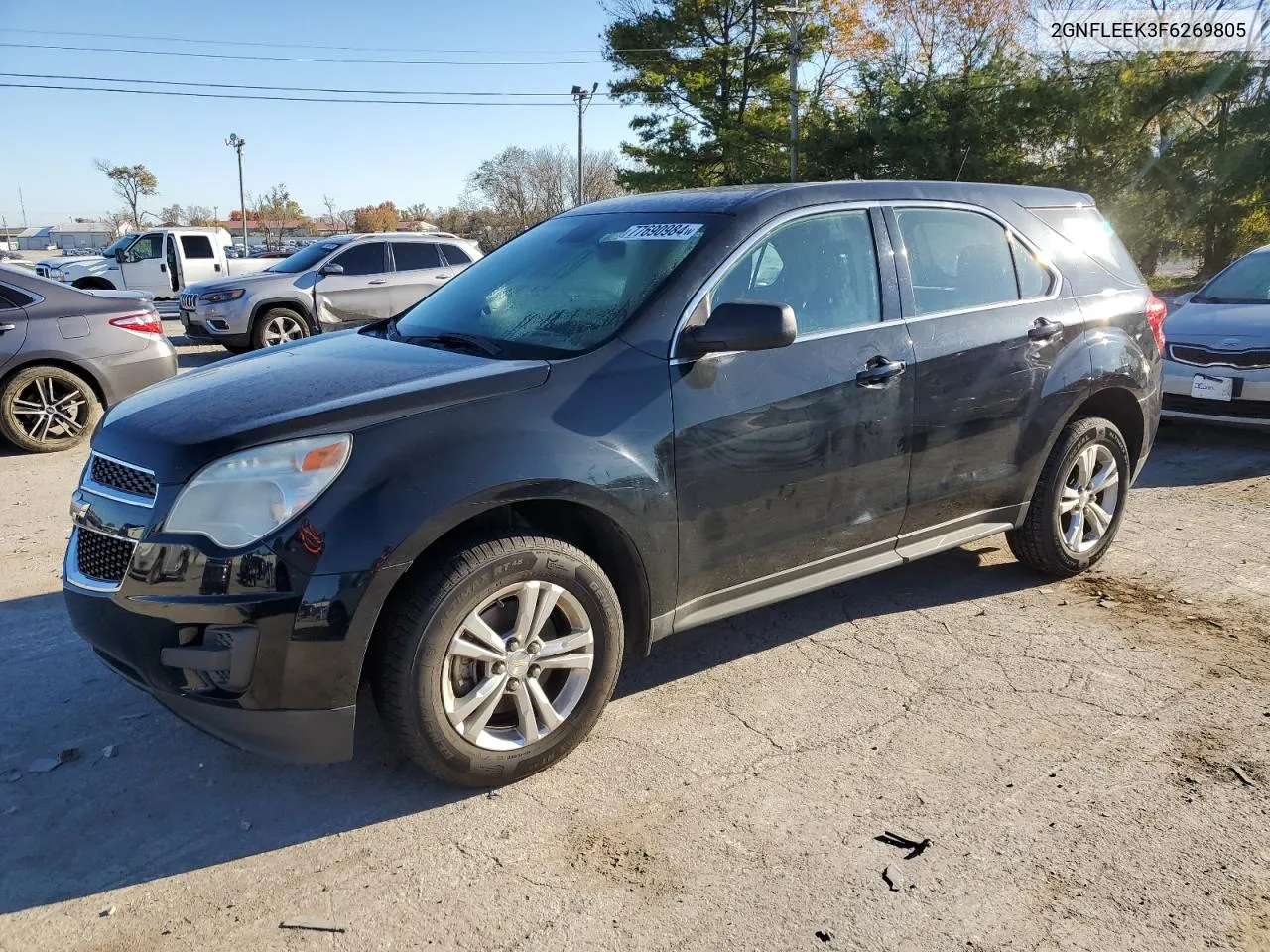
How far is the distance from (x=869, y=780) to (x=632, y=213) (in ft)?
7.68

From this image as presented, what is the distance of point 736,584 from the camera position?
349 cm

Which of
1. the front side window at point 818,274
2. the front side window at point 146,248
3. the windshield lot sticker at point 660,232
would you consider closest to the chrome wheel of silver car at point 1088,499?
the front side window at point 818,274

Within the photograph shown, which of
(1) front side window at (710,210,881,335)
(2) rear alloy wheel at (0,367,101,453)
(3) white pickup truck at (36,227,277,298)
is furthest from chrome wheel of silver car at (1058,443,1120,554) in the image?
(3) white pickup truck at (36,227,277,298)

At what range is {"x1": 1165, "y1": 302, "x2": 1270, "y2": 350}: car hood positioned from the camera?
24.0ft

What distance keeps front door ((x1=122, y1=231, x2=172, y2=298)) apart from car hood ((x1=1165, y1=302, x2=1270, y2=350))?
719 inches

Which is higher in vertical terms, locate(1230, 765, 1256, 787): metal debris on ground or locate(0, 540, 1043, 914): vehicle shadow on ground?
locate(1230, 765, 1256, 787): metal debris on ground

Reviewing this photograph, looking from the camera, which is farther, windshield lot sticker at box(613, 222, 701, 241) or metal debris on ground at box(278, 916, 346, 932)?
windshield lot sticker at box(613, 222, 701, 241)

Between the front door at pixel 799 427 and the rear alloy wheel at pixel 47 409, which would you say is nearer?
the front door at pixel 799 427

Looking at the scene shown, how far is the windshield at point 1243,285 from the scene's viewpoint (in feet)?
26.6

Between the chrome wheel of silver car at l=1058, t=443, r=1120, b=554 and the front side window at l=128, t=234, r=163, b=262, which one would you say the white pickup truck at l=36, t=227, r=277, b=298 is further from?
the chrome wheel of silver car at l=1058, t=443, r=1120, b=554

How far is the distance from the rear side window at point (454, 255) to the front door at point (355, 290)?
0.90 metres

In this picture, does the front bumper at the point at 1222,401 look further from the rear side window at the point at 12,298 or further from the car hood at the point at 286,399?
the rear side window at the point at 12,298

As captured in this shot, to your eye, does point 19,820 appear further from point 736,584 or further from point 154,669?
point 736,584

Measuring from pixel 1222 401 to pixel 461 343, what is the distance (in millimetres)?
6402
